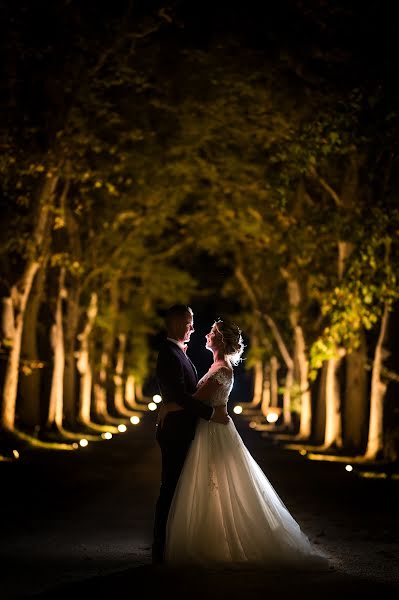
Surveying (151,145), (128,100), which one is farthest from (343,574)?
(151,145)

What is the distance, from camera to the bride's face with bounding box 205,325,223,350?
10.7m

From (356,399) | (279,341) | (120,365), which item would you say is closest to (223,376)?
(356,399)

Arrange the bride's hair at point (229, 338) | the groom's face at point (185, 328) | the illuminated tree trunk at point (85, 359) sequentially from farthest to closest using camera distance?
the illuminated tree trunk at point (85, 359) → the bride's hair at point (229, 338) → the groom's face at point (185, 328)

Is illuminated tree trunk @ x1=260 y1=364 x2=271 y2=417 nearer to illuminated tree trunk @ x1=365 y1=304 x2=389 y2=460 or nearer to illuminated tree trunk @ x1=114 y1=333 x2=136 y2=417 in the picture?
illuminated tree trunk @ x1=114 y1=333 x2=136 y2=417

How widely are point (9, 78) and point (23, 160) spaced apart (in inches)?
74.5

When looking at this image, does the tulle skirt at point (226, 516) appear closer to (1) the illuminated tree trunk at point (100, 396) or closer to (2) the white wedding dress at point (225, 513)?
(2) the white wedding dress at point (225, 513)

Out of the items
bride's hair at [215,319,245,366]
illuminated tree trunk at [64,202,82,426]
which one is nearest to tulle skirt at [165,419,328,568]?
bride's hair at [215,319,245,366]

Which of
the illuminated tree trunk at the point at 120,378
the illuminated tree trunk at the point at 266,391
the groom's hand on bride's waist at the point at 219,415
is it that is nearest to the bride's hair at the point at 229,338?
the groom's hand on bride's waist at the point at 219,415

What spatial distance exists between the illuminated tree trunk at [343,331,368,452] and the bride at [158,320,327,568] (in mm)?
17900

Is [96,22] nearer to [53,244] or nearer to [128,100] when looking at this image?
[128,100]

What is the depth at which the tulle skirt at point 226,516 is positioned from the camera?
388 inches

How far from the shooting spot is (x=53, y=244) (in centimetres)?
3238

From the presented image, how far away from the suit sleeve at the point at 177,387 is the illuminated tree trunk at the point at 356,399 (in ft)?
60.2

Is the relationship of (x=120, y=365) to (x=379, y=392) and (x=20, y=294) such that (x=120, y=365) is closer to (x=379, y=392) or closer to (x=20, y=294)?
(x=20, y=294)
